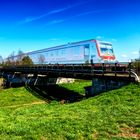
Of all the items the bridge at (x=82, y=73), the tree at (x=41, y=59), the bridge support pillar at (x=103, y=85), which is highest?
the tree at (x=41, y=59)

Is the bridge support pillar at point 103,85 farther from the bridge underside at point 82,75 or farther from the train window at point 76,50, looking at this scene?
the train window at point 76,50

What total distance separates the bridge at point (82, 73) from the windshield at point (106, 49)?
10.9ft

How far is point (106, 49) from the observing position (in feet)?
126

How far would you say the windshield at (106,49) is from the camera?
37.3 m

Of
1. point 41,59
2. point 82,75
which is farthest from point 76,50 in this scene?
point 41,59

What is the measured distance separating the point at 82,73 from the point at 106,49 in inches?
402

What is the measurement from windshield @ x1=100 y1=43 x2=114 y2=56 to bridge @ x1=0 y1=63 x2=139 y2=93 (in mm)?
3324

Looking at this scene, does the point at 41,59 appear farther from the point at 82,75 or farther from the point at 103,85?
the point at 103,85

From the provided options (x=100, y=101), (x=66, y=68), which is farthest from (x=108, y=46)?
(x=100, y=101)

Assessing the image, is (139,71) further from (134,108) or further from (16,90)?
(16,90)

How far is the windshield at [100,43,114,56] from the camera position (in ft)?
122

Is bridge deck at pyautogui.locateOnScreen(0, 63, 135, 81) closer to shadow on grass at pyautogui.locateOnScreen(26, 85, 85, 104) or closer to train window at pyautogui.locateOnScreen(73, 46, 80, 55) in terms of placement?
shadow on grass at pyautogui.locateOnScreen(26, 85, 85, 104)

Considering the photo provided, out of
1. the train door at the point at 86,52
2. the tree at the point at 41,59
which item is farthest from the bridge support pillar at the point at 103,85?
the tree at the point at 41,59

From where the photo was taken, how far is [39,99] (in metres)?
32.0
